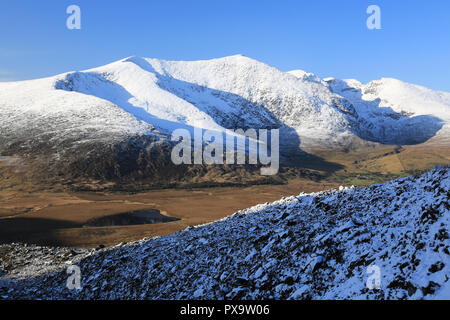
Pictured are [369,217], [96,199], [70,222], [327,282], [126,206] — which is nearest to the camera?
[327,282]

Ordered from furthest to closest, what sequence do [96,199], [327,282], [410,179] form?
[96,199]
[410,179]
[327,282]

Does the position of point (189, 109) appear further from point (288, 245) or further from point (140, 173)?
point (288, 245)

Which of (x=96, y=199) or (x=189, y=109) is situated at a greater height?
(x=189, y=109)
